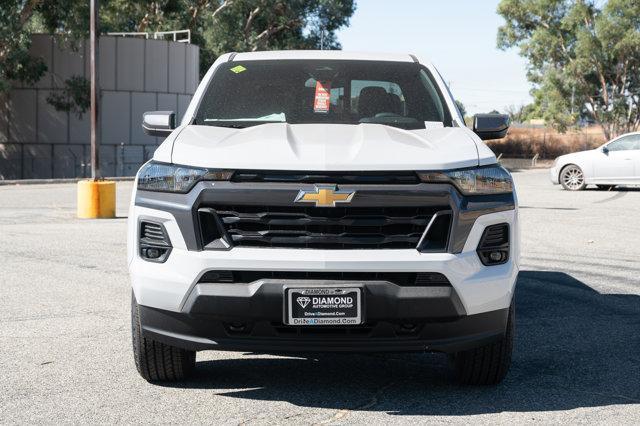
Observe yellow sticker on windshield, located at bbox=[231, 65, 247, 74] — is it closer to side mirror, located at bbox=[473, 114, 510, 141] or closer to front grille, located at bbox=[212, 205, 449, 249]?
side mirror, located at bbox=[473, 114, 510, 141]

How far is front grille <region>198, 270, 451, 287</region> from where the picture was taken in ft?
16.3

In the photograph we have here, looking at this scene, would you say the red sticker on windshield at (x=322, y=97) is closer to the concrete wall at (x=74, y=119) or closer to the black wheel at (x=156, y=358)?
the black wheel at (x=156, y=358)

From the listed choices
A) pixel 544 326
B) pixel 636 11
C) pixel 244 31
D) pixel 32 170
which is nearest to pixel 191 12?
pixel 244 31

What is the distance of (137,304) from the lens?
5344mm

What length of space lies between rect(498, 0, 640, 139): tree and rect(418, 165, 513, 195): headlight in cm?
5427

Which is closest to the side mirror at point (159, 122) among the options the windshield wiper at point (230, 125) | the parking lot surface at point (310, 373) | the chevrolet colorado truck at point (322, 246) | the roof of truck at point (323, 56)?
the windshield wiper at point (230, 125)

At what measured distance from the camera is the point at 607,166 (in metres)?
26.2

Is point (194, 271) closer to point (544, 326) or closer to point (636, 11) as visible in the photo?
point (544, 326)

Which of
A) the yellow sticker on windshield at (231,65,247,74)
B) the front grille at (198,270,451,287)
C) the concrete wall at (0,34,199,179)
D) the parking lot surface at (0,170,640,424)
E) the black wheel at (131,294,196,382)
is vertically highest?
the yellow sticker on windshield at (231,65,247,74)

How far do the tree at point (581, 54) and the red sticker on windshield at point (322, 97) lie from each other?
53.1 metres

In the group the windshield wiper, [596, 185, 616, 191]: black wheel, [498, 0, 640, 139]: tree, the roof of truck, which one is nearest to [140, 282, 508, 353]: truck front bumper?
the windshield wiper

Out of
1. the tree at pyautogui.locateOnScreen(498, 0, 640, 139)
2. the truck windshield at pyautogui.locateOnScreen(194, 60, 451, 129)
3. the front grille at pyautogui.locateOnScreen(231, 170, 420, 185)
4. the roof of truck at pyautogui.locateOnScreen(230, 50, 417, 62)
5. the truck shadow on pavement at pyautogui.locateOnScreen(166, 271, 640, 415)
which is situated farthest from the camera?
the tree at pyautogui.locateOnScreen(498, 0, 640, 139)

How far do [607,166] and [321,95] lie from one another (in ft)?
68.4

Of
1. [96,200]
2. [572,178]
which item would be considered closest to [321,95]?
[96,200]
